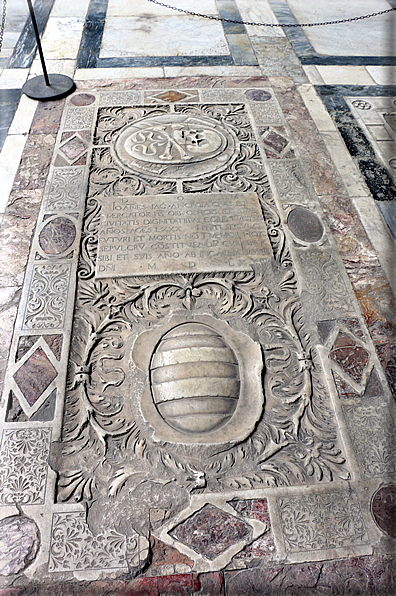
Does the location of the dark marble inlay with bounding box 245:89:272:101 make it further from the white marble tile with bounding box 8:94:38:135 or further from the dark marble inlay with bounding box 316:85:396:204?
the white marble tile with bounding box 8:94:38:135

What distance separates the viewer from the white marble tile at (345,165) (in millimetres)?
5021

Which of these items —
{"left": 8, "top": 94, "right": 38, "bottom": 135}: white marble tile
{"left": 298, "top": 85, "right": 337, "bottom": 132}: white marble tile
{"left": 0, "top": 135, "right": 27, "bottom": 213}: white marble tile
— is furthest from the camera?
{"left": 298, "top": 85, "right": 337, "bottom": 132}: white marble tile

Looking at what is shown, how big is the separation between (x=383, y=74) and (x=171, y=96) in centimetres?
337

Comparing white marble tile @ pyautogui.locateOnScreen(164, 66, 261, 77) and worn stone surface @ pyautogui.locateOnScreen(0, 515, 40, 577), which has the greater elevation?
white marble tile @ pyautogui.locateOnScreen(164, 66, 261, 77)

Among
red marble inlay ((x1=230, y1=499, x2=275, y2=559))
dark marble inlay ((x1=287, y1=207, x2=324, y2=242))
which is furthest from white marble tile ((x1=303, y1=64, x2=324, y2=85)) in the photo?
red marble inlay ((x1=230, y1=499, x2=275, y2=559))

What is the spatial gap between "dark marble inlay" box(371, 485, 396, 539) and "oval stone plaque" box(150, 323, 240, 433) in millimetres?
1103

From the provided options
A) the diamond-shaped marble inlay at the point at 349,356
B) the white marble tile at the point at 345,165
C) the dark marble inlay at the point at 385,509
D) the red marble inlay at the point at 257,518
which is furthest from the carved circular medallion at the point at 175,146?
the dark marble inlay at the point at 385,509

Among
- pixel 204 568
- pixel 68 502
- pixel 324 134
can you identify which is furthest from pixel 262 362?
pixel 324 134

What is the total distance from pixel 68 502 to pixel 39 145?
4.18 metres

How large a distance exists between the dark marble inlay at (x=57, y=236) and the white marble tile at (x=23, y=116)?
1.87 m

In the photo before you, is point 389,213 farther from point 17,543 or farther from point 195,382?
point 17,543

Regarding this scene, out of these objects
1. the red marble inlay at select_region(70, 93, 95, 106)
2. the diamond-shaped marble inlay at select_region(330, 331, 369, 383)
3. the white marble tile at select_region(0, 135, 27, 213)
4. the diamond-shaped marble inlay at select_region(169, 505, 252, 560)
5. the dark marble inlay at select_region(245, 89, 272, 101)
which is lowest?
the diamond-shaped marble inlay at select_region(169, 505, 252, 560)

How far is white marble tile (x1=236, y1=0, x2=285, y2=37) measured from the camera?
25.4 ft

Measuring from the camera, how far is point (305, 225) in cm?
457
